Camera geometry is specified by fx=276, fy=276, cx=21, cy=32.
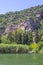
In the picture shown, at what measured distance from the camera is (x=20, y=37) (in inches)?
4144

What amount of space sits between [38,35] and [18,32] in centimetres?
863

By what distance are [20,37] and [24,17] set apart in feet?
151

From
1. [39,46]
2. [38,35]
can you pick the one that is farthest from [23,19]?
[39,46]

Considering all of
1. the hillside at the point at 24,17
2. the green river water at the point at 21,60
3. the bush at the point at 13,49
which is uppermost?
the hillside at the point at 24,17

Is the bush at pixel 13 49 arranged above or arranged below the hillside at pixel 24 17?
below

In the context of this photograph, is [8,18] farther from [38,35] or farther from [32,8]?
[38,35]

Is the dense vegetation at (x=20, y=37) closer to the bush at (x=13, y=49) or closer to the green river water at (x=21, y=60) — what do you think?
the bush at (x=13, y=49)

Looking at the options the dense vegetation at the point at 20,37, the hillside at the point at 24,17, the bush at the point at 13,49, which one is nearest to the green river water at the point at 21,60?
the bush at the point at 13,49

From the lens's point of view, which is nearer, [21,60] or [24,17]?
[21,60]

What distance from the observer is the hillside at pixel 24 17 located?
446 ft

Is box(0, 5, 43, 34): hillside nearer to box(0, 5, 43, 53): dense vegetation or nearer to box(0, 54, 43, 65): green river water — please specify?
box(0, 5, 43, 53): dense vegetation

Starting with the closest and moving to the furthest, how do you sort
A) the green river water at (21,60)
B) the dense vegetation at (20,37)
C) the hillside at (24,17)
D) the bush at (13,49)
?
1. the green river water at (21,60)
2. the bush at (13,49)
3. the dense vegetation at (20,37)
4. the hillside at (24,17)

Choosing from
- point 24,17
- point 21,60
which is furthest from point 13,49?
point 24,17

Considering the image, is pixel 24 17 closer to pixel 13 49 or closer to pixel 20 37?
pixel 20 37
